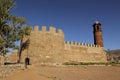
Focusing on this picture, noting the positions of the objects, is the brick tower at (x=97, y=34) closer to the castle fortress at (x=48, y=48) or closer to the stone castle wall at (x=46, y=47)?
the castle fortress at (x=48, y=48)

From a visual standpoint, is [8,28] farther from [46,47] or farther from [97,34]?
[97,34]

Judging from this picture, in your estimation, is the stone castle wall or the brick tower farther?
the brick tower

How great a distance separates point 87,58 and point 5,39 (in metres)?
19.0

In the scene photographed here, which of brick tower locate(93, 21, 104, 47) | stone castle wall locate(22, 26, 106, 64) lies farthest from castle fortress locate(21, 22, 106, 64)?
brick tower locate(93, 21, 104, 47)

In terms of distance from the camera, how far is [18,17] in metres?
22.0

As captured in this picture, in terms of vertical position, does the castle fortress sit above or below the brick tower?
below

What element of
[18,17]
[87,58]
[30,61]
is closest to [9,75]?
[30,61]

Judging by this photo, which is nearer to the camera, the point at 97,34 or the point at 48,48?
the point at 48,48

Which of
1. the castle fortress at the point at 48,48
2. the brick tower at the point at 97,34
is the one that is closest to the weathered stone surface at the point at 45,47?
the castle fortress at the point at 48,48

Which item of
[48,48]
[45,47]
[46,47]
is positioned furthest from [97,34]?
[45,47]

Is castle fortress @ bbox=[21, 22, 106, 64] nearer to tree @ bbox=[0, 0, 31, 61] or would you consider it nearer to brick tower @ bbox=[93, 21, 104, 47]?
tree @ bbox=[0, 0, 31, 61]

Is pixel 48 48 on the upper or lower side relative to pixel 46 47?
lower

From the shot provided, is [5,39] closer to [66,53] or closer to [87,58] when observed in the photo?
[66,53]

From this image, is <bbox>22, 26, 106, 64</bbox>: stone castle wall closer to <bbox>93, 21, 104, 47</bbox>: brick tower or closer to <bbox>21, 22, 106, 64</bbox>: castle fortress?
<bbox>21, 22, 106, 64</bbox>: castle fortress
